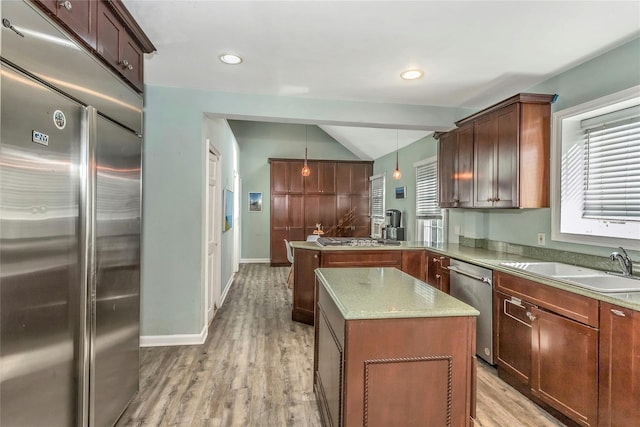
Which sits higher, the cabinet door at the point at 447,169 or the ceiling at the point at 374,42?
the ceiling at the point at 374,42

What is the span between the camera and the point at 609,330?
5.74 ft

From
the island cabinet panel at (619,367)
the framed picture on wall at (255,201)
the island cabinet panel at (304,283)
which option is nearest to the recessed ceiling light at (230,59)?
the island cabinet panel at (304,283)

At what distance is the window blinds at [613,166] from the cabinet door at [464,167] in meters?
0.97

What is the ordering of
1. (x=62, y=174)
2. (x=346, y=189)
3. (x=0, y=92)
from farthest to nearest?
(x=346, y=189) → (x=62, y=174) → (x=0, y=92)

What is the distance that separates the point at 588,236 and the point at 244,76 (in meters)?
3.03

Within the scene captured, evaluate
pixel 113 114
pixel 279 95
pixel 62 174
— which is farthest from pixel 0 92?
pixel 279 95

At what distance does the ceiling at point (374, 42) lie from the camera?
188 centimetres

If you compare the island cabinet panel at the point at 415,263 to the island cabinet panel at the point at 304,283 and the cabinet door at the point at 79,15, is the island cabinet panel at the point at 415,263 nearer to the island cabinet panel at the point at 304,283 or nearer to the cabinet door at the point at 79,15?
the island cabinet panel at the point at 304,283

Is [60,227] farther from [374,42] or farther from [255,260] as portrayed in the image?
[255,260]

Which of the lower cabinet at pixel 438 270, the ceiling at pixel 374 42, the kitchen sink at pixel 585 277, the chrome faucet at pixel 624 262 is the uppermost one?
the ceiling at pixel 374 42

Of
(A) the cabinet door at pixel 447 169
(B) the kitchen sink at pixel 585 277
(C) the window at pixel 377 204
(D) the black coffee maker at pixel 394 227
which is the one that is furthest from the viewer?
(C) the window at pixel 377 204

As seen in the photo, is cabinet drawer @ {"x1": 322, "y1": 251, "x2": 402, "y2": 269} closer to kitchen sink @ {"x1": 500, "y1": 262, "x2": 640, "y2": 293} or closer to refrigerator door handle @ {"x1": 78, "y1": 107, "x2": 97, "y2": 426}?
kitchen sink @ {"x1": 500, "y1": 262, "x2": 640, "y2": 293}

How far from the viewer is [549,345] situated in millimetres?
2105

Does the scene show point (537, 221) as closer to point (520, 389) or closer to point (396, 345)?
point (520, 389)
